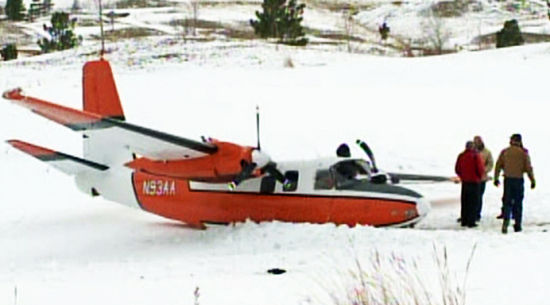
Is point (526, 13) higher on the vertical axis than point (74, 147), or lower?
higher

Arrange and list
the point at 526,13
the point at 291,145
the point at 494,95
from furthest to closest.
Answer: the point at 526,13, the point at 494,95, the point at 291,145

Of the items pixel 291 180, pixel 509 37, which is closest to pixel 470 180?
pixel 291 180

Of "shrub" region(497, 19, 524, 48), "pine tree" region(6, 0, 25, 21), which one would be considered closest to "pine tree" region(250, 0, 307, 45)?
"shrub" region(497, 19, 524, 48)

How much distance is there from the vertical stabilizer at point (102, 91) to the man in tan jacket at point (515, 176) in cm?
755

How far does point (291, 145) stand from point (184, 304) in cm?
1535

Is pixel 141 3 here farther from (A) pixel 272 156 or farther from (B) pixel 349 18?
(A) pixel 272 156

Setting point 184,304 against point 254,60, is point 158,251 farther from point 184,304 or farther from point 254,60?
point 254,60

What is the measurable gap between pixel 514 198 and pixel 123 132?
6.24 metres

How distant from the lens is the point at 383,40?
60688 mm

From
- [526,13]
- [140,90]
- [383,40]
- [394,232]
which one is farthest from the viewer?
[526,13]

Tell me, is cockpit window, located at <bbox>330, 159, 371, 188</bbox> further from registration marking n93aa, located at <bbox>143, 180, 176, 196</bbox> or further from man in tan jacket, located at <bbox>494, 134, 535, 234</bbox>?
registration marking n93aa, located at <bbox>143, 180, 176, 196</bbox>

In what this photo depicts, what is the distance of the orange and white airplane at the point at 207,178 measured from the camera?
491 inches

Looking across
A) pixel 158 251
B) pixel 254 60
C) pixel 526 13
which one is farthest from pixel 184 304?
pixel 526 13

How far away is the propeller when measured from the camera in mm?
12930
